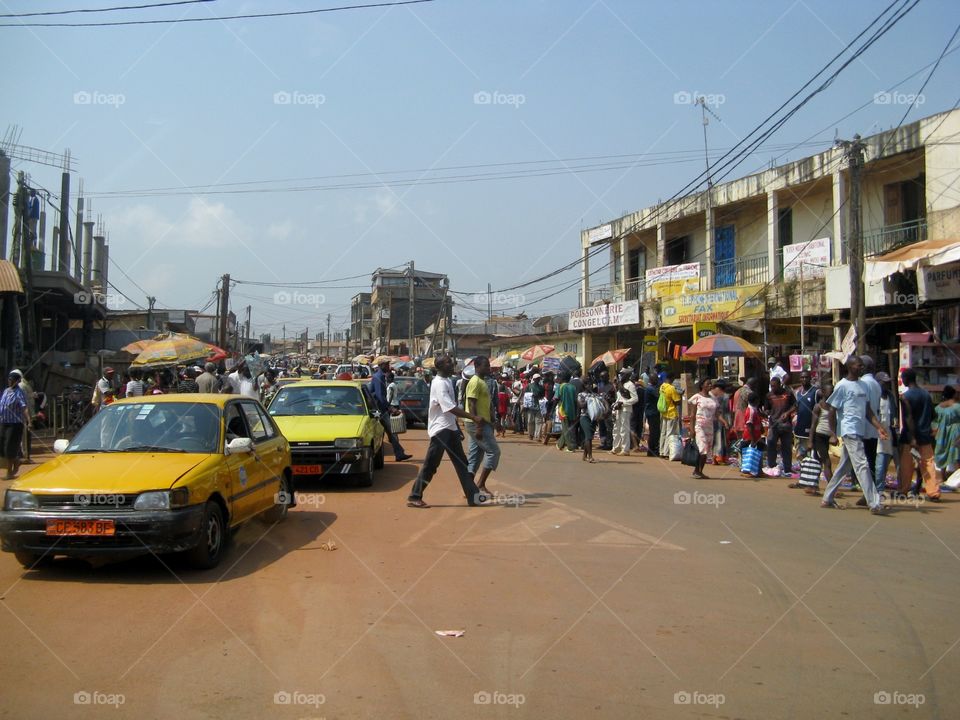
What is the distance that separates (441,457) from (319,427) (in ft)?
8.59

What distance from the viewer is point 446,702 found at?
4305 mm

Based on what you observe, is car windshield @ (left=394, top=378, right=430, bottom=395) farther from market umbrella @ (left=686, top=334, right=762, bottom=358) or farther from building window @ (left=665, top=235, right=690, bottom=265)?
market umbrella @ (left=686, top=334, right=762, bottom=358)

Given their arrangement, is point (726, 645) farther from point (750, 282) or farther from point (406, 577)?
point (750, 282)

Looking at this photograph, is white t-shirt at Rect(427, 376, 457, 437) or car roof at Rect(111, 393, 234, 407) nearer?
car roof at Rect(111, 393, 234, 407)

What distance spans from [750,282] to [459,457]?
18270 mm

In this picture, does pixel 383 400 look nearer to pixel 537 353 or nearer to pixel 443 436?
pixel 443 436

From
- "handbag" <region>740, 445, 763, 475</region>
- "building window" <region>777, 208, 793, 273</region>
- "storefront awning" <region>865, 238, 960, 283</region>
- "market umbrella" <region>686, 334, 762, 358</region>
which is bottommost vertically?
"handbag" <region>740, 445, 763, 475</region>

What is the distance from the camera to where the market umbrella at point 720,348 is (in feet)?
57.9

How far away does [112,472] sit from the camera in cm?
680

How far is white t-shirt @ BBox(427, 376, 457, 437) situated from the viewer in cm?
1005

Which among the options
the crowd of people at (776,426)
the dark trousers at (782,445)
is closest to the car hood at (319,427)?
the crowd of people at (776,426)

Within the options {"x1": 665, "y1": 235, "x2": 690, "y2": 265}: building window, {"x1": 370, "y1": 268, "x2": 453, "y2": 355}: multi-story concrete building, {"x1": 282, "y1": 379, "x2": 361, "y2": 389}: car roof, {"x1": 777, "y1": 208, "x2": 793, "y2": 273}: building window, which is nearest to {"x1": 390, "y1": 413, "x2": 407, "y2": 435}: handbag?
{"x1": 282, "y1": 379, "x2": 361, "y2": 389}: car roof

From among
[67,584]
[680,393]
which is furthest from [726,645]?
[680,393]

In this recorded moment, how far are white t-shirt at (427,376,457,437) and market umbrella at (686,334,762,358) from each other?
916cm
